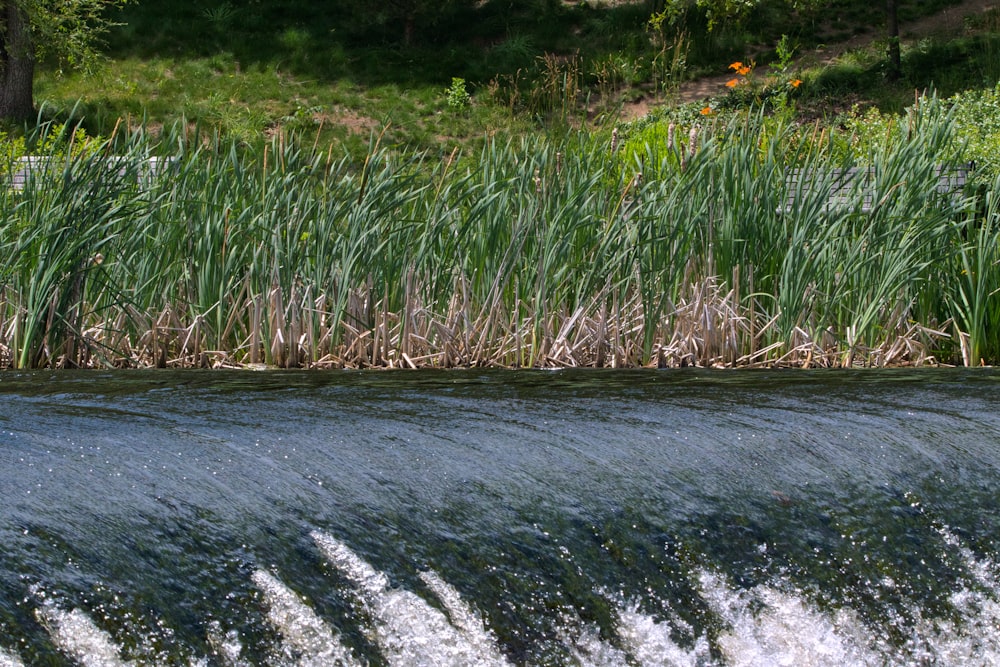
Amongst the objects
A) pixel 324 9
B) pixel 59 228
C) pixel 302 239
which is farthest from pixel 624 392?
pixel 324 9

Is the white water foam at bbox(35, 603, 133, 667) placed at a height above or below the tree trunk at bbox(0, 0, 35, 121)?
below

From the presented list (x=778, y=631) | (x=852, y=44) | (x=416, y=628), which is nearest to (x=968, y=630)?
(x=778, y=631)

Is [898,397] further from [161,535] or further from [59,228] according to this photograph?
[59,228]

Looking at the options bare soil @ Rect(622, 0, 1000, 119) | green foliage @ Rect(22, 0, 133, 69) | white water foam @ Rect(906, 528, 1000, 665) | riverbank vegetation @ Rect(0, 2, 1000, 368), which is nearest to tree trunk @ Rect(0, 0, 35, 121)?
green foliage @ Rect(22, 0, 133, 69)

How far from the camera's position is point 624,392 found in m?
4.09

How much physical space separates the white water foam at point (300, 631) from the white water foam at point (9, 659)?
46 centimetres

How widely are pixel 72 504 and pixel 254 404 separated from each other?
1226mm

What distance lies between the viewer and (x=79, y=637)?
2133 mm

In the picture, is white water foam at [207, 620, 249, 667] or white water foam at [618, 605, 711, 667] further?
white water foam at [618, 605, 711, 667]

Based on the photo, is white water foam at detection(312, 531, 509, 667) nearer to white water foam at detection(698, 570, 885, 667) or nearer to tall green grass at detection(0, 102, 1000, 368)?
white water foam at detection(698, 570, 885, 667)

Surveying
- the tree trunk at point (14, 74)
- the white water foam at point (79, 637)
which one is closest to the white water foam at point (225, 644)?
the white water foam at point (79, 637)

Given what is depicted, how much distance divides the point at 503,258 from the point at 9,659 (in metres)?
3.38

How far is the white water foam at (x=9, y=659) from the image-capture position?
2.02 metres

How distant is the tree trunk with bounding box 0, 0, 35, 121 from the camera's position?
1515cm
